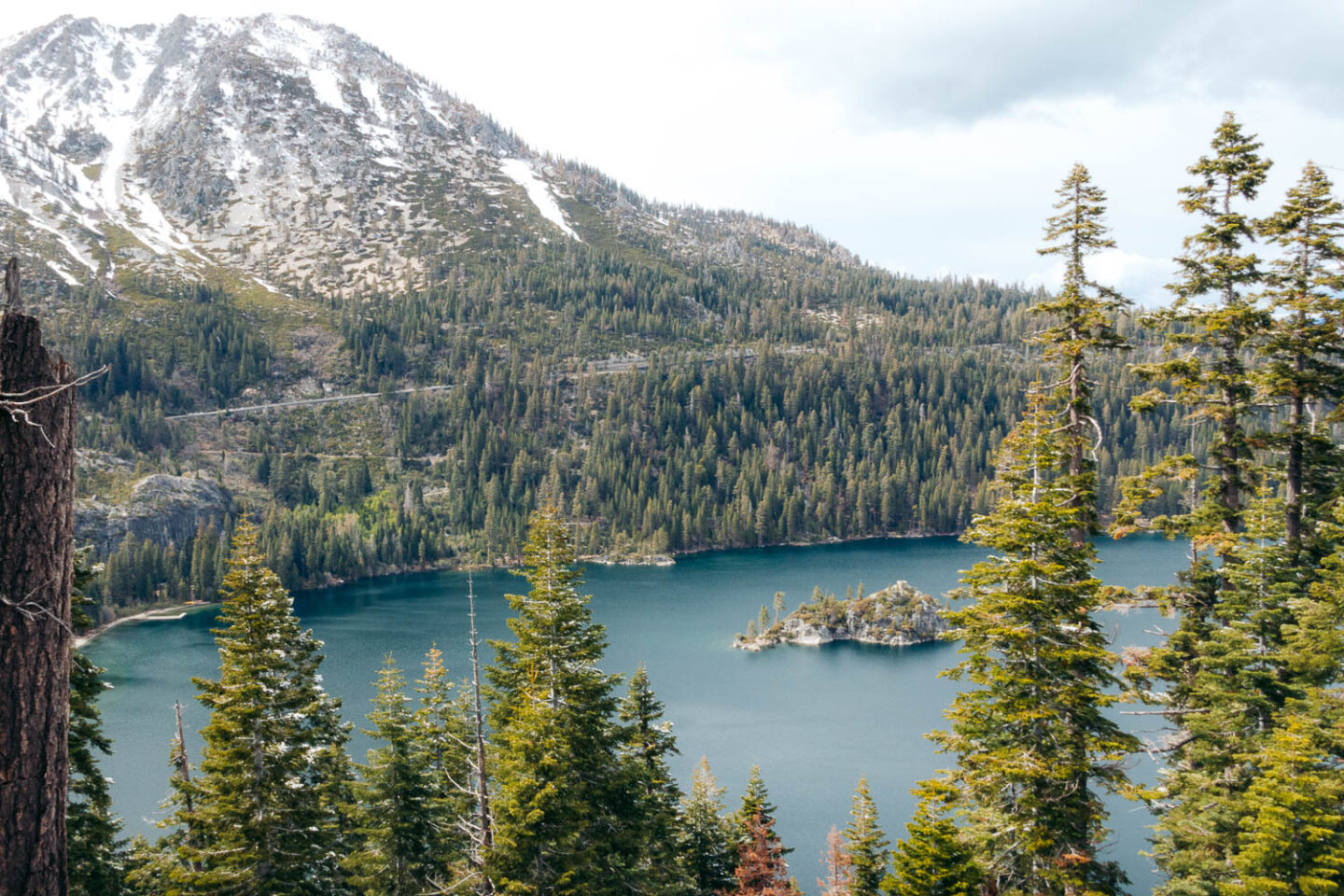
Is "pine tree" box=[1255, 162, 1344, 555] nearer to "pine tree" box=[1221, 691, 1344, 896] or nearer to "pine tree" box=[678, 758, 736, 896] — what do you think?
"pine tree" box=[1221, 691, 1344, 896]

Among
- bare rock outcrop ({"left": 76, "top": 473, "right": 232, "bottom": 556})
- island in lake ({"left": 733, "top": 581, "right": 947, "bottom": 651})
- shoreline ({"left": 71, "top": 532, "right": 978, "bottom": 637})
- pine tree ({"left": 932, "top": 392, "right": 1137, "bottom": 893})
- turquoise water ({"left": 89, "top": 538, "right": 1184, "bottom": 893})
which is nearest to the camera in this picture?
pine tree ({"left": 932, "top": 392, "right": 1137, "bottom": 893})

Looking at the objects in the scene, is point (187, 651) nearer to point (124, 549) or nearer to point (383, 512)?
point (124, 549)

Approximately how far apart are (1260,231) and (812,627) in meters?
88.5

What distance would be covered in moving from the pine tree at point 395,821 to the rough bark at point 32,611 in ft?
62.6

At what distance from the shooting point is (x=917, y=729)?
72250mm

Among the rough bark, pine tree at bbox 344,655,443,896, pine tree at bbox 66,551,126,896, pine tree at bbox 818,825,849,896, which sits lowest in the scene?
pine tree at bbox 818,825,849,896

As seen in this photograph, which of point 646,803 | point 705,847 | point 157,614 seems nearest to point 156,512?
point 157,614

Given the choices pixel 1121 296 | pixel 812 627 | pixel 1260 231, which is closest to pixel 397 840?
pixel 1121 296

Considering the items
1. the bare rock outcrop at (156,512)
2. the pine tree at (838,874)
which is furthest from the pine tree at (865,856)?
the bare rock outcrop at (156,512)

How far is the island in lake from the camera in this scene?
336 feet

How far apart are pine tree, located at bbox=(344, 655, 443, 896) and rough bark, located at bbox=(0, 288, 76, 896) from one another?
62.6 feet

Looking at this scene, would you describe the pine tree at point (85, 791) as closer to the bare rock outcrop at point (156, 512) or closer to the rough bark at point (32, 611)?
the rough bark at point (32, 611)

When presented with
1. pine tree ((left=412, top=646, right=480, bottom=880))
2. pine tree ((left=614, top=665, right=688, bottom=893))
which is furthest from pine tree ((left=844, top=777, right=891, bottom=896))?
pine tree ((left=412, top=646, right=480, bottom=880))

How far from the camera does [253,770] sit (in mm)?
23047
